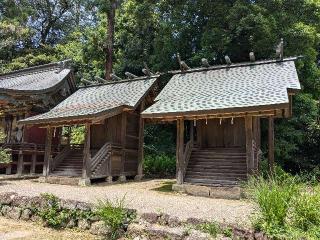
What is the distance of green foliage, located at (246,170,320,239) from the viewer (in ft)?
17.4

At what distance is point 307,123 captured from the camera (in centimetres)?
1727

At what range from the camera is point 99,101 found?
14922mm

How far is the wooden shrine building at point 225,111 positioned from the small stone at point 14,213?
16.0 ft

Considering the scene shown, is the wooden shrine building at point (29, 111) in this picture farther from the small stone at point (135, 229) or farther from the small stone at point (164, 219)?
the small stone at point (164, 219)

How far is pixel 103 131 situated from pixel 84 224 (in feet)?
26.1

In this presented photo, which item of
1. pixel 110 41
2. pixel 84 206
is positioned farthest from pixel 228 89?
pixel 110 41

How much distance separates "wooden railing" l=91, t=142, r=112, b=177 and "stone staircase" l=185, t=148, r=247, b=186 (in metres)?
3.57

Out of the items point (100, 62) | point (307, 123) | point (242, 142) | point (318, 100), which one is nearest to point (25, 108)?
point (100, 62)

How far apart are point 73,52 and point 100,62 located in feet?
15.7

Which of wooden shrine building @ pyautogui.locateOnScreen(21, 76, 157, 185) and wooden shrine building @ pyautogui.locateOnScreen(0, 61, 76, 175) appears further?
wooden shrine building @ pyautogui.locateOnScreen(0, 61, 76, 175)

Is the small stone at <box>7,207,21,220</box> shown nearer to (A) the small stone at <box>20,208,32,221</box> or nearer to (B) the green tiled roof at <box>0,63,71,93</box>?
(A) the small stone at <box>20,208,32,221</box>

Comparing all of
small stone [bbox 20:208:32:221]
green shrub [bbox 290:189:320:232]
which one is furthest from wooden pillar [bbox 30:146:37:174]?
green shrub [bbox 290:189:320:232]

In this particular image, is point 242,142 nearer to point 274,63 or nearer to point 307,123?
point 274,63

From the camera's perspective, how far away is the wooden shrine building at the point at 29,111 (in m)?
15.1
